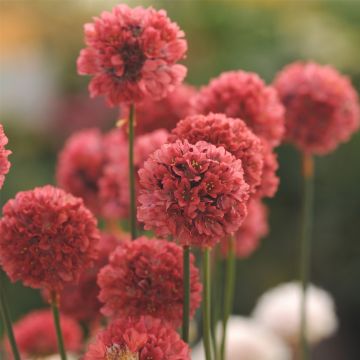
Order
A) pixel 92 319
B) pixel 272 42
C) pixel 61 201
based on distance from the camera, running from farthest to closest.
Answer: pixel 272 42 → pixel 92 319 → pixel 61 201

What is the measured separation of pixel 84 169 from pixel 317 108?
233mm

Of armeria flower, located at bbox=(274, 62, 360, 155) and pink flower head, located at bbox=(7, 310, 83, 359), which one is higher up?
armeria flower, located at bbox=(274, 62, 360, 155)

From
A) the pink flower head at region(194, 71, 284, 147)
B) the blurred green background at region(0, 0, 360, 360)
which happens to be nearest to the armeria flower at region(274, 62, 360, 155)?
the pink flower head at region(194, 71, 284, 147)

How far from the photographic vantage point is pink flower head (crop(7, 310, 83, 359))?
70 cm

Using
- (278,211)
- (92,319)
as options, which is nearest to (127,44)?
(92,319)

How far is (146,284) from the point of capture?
484 mm

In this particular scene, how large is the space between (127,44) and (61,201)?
0.12 metres

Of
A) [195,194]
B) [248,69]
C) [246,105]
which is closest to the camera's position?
[195,194]

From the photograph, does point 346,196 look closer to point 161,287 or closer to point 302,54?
point 302,54

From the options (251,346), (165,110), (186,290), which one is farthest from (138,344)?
(251,346)

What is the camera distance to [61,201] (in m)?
0.47

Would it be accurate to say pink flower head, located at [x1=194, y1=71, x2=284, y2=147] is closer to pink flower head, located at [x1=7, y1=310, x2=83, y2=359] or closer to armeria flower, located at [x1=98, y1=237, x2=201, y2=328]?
armeria flower, located at [x1=98, y1=237, x2=201, y2=328]

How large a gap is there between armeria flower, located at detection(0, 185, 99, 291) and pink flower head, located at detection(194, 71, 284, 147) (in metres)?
0.15

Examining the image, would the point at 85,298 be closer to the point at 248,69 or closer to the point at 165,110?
the point at 165,110
